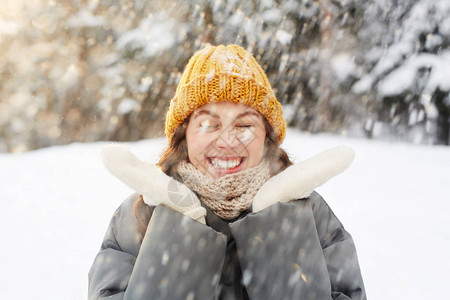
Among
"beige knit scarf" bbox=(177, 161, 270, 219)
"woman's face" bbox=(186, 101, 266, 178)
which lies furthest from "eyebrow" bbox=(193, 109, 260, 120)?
"beige knit scarf" bbox=(177, 161, 270, 219)

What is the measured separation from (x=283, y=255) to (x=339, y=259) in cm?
33

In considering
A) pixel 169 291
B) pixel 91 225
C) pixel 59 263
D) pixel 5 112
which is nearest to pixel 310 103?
pixel 91 225

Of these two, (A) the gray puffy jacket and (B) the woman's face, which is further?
(B) the woman's face

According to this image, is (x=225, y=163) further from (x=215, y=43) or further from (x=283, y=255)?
(x=215, y=43)

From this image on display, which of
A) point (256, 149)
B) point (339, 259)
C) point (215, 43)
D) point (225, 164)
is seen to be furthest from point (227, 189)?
point (215, 43)

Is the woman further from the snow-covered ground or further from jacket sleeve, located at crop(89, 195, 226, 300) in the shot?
the snow-covered ground

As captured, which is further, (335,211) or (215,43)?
(215,43)

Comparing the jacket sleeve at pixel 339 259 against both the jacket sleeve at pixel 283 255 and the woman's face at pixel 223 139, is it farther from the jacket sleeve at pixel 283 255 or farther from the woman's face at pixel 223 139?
the woman's face at pixel 223 139

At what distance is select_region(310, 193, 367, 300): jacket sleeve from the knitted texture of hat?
503 millimetres

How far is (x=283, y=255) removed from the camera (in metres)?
1.10

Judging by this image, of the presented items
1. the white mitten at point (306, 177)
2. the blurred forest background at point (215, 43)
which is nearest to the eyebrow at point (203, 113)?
the white mitten at point (306, 177)

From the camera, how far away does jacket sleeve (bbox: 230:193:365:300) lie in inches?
42.2

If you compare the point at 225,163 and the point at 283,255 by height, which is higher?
the point at 225,163

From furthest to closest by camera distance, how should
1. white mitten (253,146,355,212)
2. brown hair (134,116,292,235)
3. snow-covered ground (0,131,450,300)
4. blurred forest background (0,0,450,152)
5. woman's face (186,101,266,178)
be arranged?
blurred forest background (0,0,450,152) < snow-covered ground (0,131,450,300) < brown hair (134,116,292,235) < woman's face (186,101,266,178) < white mitten (253,146,355,212)
